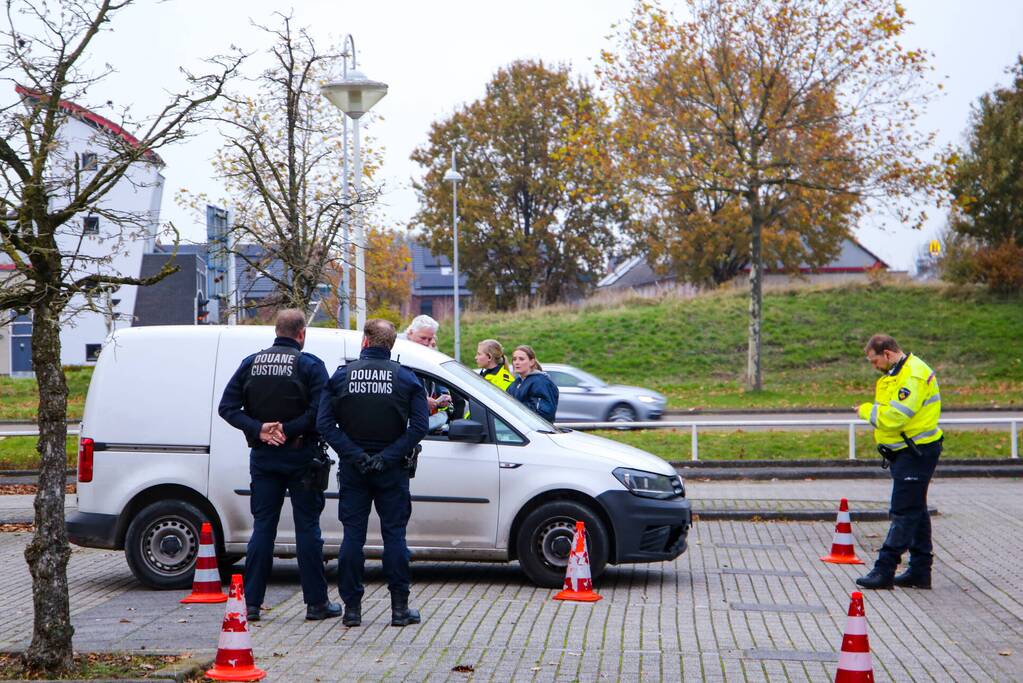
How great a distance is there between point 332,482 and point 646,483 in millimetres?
2331

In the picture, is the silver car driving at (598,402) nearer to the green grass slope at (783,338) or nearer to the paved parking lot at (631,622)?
the green grass slope at (783,338)

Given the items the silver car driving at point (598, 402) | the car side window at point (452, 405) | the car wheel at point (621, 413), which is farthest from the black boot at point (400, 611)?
the car wheel at point (621, 413)

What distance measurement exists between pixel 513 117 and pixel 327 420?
49909mm

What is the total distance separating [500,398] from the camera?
977 cm

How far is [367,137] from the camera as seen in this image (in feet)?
90.9

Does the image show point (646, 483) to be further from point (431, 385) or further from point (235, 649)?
point (235, 649)

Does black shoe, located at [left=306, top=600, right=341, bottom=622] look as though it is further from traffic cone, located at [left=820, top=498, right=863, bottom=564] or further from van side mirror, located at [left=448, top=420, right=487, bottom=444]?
traffic cone, located at [left=820, top=498, right=863, bottom=564]

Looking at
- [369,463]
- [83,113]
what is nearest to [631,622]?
[369,463]

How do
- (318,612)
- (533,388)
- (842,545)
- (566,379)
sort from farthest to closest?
(566,379) < (533,388) < (842,545) < (318,612)

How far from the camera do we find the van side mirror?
9.22 m

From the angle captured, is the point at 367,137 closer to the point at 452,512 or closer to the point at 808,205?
the point at 808,205

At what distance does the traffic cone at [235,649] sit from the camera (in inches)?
241

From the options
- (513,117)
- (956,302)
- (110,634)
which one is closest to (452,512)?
(110,634)

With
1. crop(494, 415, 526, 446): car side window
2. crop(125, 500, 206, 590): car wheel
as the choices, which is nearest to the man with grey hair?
crop(494, 415, 526, 446): car side window
